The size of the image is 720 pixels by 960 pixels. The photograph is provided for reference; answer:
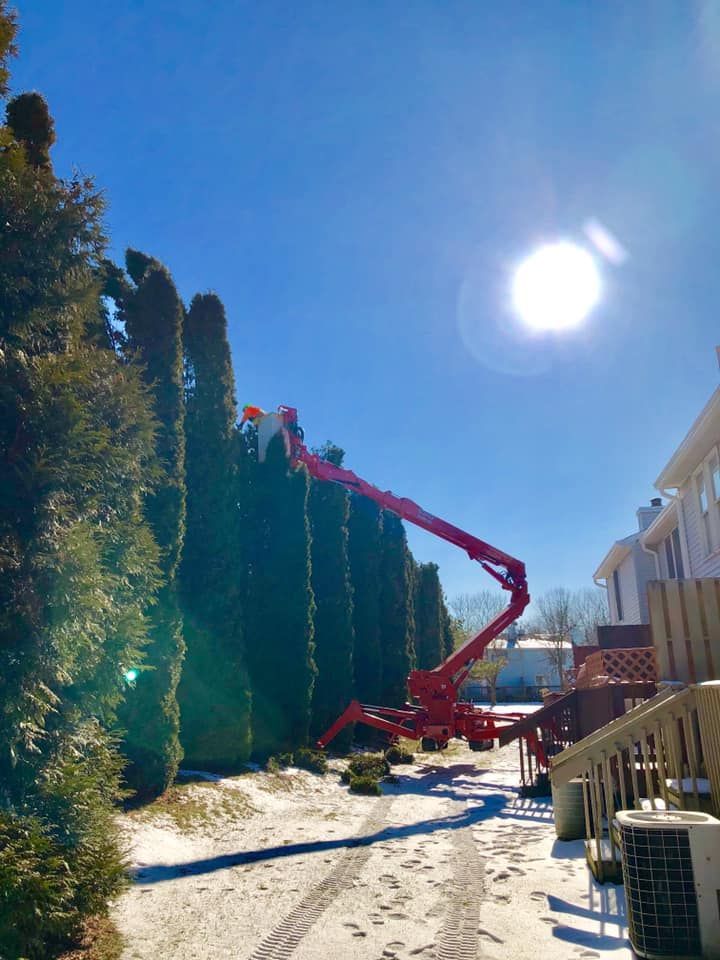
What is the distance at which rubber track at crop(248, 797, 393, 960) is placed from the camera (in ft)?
16.4

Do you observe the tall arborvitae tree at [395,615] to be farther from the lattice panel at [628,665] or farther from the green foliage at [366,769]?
the lattice panel at [628,665]

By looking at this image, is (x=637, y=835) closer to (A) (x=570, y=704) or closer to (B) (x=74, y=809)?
(B) (x=74, y=809)

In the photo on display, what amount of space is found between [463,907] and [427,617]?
26258mm

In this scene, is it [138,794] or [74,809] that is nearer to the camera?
[74,809]

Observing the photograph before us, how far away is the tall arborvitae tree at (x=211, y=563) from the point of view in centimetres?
1262

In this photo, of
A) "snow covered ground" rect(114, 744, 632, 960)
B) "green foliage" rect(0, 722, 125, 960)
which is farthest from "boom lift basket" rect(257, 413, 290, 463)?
"green foliage" rect(0, 722, 125, 960)

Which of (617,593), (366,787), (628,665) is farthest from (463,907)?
(617,593)

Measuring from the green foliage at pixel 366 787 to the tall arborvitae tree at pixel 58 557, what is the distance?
8401 mm

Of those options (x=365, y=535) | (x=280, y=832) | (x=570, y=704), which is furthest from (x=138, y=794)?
(x=365, y=535)

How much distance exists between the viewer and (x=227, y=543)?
13.8 m

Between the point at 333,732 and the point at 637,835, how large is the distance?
42.6 feet

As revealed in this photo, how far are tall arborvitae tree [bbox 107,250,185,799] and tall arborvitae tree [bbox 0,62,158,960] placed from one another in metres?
3.48

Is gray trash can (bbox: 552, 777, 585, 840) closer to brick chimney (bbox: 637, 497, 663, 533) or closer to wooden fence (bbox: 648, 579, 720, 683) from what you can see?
wooden fence (bbox: 648, 579, 720, 683)

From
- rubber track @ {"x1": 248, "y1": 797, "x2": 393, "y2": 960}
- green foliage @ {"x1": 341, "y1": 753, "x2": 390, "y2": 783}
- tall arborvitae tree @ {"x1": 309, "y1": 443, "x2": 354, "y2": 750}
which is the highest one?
tall arborvitae tree @ {"x1": 309, "y1": 443, "x2": 354, "y2": 750}
